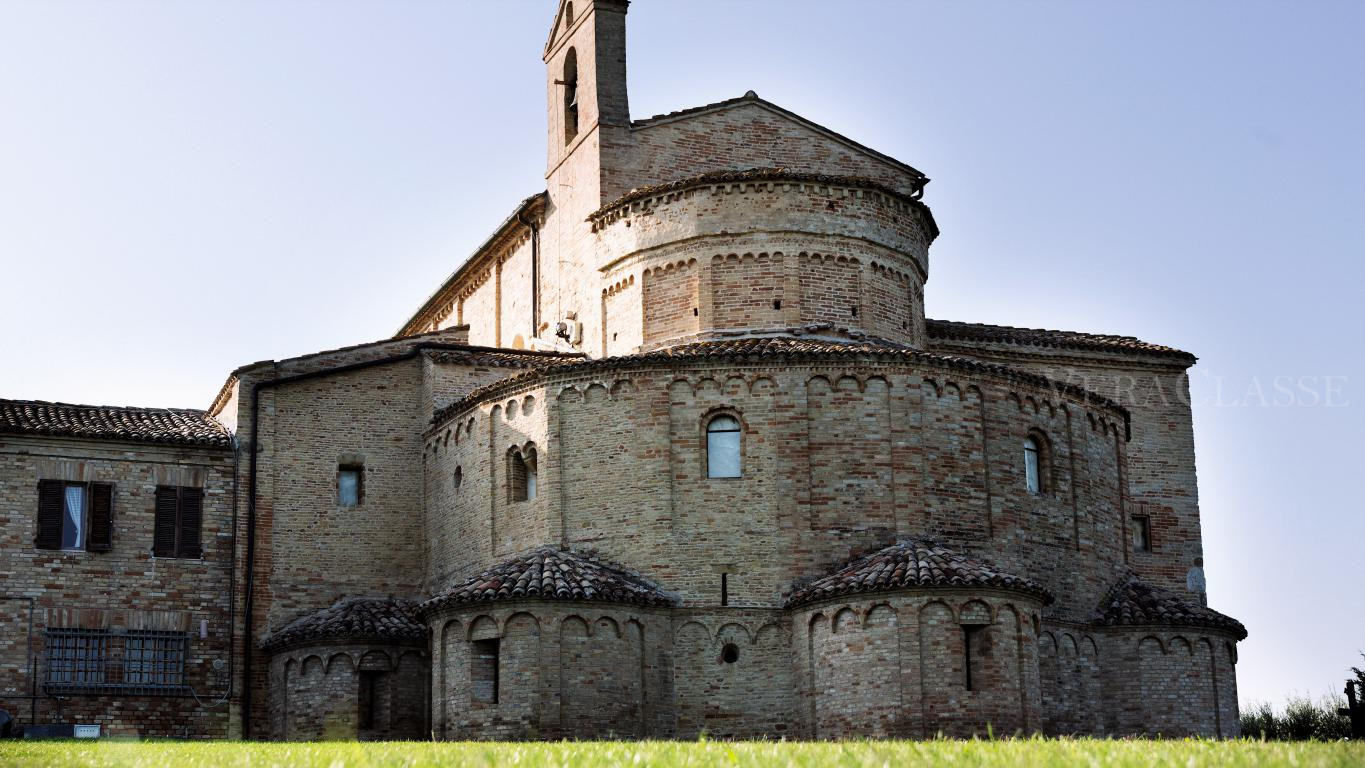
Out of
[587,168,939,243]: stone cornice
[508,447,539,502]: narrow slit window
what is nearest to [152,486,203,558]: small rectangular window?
[508,447,539,502]: narrow slit window

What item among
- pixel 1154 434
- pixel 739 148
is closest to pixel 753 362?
pixel 739 148

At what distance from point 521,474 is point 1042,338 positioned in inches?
474

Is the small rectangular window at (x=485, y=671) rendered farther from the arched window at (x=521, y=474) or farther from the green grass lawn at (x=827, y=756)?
the green grass lawn at (x=827, y=756)

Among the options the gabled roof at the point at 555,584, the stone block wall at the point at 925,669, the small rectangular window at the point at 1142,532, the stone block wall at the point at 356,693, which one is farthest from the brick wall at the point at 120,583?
the small rectangular window at the point at 1142,532

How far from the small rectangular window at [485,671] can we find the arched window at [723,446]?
170 inches

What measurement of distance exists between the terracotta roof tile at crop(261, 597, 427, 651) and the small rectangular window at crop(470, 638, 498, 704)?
3.28 m

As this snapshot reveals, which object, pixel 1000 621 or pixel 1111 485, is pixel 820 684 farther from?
pixel 1111 485

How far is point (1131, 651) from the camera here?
1135 inches

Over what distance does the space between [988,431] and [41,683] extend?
16060mm

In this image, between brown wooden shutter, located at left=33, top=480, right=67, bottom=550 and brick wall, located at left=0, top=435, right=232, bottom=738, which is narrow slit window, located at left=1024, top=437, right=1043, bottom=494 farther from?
brown wooden shutter, located at left=33, top=480, right=67, bottom=550

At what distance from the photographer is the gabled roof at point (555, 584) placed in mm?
25391

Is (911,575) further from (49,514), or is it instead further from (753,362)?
(49,514)

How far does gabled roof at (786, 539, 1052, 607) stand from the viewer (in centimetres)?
2469

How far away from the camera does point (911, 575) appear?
975 inches
